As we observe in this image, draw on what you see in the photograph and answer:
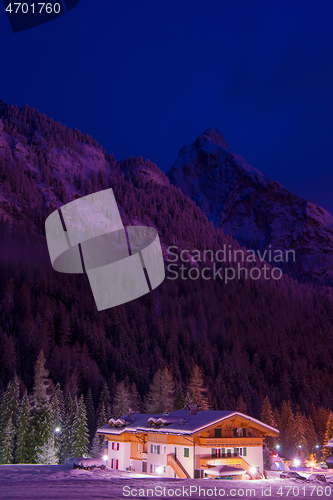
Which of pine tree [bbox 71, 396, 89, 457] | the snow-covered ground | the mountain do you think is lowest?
pine tree [bbox 71, 396, 89, 457]

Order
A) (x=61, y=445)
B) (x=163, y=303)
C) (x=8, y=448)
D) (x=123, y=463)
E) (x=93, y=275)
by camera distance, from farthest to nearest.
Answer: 1. (x=93, y=275)
2. (x=163, y=303)
3. (x=61, y=445)
4. (x=8, y=448)
5. (x=123, y=463)

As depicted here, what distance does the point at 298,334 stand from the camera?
137625 mm

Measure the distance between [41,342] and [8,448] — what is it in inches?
2499

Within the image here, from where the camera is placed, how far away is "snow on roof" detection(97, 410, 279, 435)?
31.7 meters

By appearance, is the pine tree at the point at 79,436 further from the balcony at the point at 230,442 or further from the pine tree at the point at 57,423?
the balcony at the point at 230,442

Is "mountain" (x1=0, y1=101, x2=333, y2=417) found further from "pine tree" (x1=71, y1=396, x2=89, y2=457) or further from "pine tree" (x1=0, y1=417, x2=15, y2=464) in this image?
"pine tree" (x1=0, y1=417, x2=15, y2=464)

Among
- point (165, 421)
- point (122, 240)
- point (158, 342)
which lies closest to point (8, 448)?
point (165, 421)

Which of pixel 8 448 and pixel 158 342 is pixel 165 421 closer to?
pixel 8 448

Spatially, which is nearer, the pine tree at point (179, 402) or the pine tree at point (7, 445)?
the pine tree at point (7, 445)

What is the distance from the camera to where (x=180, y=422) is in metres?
33.2

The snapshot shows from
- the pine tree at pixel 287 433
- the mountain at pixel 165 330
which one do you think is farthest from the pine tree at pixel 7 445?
the pine tree at pixel 287 433

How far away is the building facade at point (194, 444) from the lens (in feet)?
102

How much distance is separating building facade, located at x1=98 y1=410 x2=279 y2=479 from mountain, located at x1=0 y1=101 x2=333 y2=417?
145 ft

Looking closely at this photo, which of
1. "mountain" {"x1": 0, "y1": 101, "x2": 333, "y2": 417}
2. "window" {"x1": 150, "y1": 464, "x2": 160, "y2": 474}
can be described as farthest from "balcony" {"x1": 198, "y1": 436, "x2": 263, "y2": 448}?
"mountain" {"x1": 0, "y1": 101, "x2": 333, "y2": 417}
